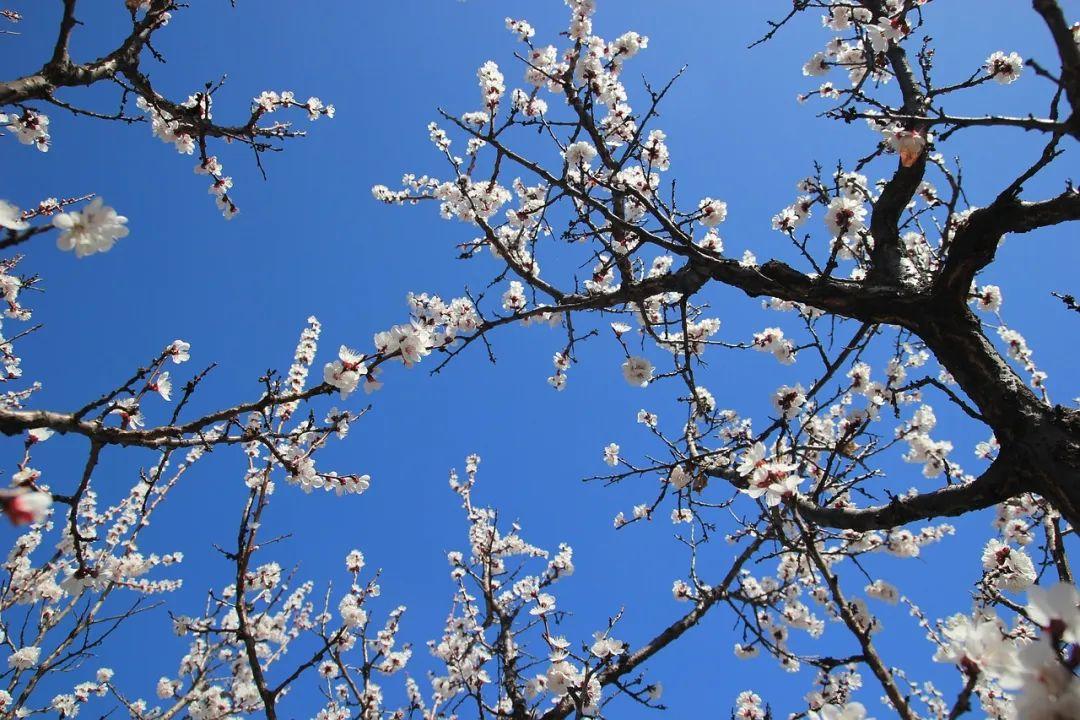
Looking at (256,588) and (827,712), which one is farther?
(256,588)

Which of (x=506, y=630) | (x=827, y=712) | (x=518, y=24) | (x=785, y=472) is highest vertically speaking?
(x=518, y=24)

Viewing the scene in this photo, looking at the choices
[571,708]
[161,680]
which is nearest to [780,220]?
[571,708]

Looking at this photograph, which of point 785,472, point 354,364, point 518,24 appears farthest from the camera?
point 518,24

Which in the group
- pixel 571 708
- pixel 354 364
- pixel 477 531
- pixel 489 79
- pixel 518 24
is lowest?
pixel 571 708

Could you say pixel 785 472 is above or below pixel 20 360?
below

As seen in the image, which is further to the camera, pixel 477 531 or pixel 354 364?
pixel 477 531

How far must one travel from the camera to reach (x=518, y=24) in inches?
225

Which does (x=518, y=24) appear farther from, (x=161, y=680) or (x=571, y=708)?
(x=161, y=680)

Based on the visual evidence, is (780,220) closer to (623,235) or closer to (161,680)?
(623,235)

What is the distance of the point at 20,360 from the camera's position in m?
4.61

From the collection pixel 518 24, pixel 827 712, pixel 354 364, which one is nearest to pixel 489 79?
pixel 518 24

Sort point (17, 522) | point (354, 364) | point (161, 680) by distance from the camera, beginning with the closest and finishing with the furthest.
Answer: point (17, 522) < point (354, 364) < point (161, 680)

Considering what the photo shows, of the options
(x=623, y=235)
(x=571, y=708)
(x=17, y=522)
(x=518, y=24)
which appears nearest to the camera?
(x=17, y=522)

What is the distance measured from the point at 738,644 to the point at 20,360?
7617mm
